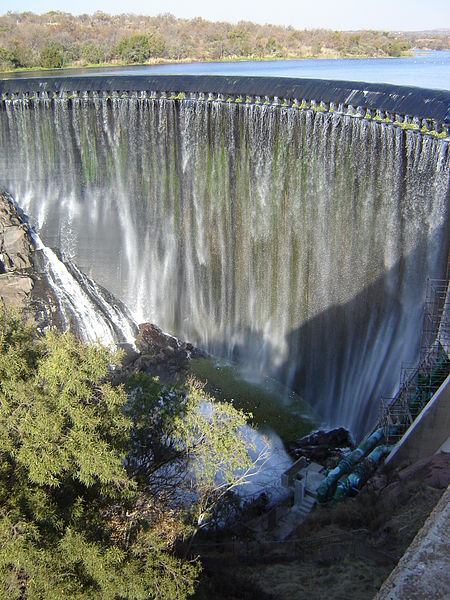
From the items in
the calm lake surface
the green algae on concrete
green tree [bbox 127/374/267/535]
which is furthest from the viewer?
the calm lake surface

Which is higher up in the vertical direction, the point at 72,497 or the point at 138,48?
the point at 138,48

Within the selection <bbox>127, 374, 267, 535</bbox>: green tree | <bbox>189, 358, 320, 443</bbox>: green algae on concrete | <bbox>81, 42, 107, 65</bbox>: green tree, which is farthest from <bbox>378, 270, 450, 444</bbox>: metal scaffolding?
<bbox>81, 42, 107, 65</bbox>: green tree

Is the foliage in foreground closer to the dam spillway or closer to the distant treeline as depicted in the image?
the dam spillway

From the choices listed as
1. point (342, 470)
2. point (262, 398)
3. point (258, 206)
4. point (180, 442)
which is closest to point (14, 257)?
point (258, 206)

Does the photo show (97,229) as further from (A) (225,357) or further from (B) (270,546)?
(B) (270,546)

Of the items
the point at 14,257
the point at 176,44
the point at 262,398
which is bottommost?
the point at 262,398

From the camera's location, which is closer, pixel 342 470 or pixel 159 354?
pixel 342 470

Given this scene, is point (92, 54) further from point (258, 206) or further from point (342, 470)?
point (342, 470)

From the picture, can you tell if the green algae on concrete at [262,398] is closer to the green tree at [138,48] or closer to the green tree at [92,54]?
the green tree at [138,48]
